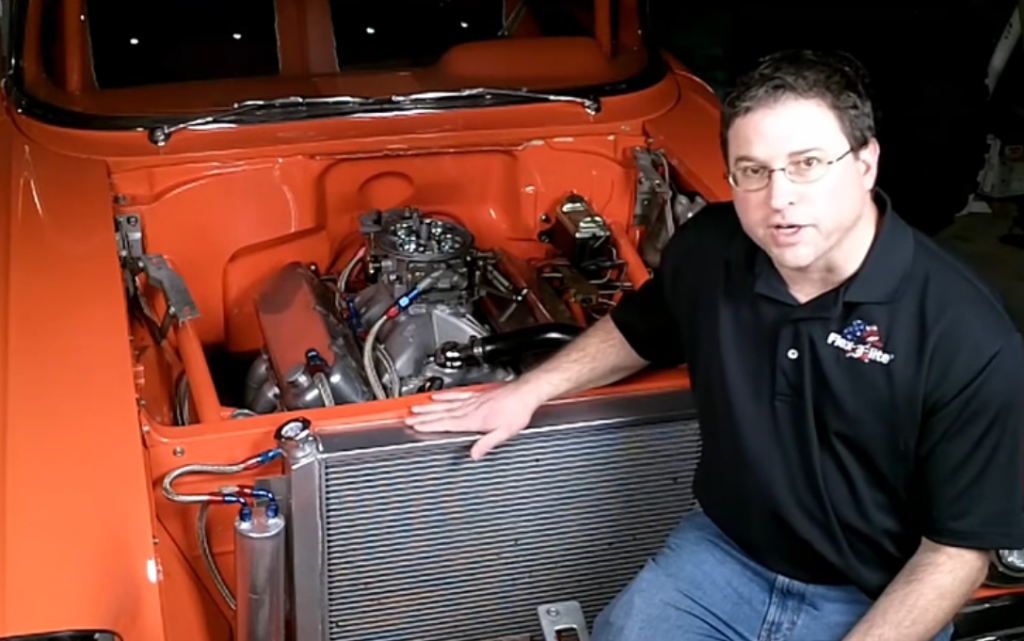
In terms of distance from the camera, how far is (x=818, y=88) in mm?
1433

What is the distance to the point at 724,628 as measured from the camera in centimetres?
166

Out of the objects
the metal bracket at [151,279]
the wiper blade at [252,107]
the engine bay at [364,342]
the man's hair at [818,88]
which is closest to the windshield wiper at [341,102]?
the wiper blade at [252,107]

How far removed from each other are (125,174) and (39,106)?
0.95ft

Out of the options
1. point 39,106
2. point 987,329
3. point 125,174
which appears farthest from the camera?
point 39,106

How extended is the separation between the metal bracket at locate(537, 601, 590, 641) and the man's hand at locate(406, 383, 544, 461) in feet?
0.85

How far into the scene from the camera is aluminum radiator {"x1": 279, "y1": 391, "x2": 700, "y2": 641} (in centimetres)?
168

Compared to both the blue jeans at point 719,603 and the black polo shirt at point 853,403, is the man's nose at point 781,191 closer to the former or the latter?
the black polo shirt at point 853,403

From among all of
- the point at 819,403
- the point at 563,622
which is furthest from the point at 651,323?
the point at 563,622

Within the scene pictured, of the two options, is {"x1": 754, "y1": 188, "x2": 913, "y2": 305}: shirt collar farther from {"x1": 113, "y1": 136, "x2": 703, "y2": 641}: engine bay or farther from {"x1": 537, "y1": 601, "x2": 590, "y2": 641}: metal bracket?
{"x1": 537, "y1": 601, "x2": 590, "y2": 641}: metal bracket

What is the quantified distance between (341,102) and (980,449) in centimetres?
136

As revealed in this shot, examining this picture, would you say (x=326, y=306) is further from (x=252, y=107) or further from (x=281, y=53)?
(x=281, y=53)

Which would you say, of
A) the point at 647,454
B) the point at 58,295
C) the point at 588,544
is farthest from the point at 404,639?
the point at 58,295

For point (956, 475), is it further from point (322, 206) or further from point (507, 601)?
point (322, 206)

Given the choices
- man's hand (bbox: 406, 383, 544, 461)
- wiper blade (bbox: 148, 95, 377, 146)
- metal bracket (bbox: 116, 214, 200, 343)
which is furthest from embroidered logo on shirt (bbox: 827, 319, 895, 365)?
wiper blade (bbox: 148, 95, 377, 146)
